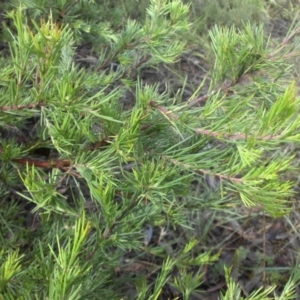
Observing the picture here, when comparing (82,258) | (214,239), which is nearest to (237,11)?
(214,239)

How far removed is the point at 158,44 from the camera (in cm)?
90

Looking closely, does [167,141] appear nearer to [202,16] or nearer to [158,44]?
[158,44]

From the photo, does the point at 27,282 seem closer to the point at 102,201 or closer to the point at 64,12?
the point at 102,201

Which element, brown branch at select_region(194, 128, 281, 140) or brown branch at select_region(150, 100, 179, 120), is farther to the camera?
brown branch at select_region(150, 100, 179, 120)

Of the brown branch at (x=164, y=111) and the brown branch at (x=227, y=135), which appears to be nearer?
the brown branch at (x=227, y=135)

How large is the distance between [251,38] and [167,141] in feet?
0.68

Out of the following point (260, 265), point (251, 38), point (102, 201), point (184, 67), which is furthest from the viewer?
point (184, 67)

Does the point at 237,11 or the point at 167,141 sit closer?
the point at 167,141

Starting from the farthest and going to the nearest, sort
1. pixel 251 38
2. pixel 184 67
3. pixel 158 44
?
1. pixel 184 67
2. pixel 158 44
3. pixel 251 38

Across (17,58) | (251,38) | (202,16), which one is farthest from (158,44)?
(202,16)

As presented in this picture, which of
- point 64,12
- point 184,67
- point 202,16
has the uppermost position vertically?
point 64,12

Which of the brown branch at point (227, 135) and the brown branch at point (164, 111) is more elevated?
the brown branch at point (227, 135)

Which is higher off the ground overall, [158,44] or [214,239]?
[158,44]

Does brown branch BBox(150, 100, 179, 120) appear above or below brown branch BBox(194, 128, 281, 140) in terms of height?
below
